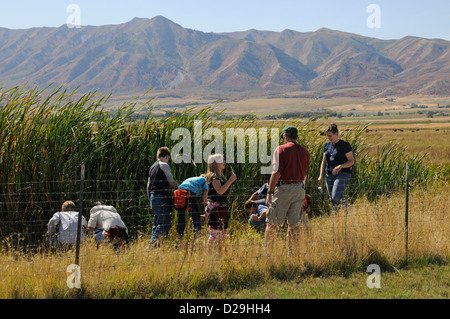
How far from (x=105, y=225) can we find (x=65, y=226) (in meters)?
0.54

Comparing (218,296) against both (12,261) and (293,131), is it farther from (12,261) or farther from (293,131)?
(12,261)

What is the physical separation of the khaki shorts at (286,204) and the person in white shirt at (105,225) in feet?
7.14

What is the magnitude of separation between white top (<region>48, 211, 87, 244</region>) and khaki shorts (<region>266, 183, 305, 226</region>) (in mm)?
2666

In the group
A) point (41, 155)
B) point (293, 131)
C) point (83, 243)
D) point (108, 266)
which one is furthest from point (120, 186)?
point (293, 131)

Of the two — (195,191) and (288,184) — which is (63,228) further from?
(288,184)

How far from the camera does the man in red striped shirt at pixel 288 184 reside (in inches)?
241

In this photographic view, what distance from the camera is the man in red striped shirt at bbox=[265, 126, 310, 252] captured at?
612 centimetres

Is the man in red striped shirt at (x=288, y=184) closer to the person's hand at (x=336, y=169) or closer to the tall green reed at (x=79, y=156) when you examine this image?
the tall green reed at (x=79, y=156)

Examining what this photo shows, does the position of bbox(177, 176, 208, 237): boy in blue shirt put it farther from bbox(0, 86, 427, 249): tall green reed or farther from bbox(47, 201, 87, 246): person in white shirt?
bbox(47, 201, 87, 246): person in white shirt

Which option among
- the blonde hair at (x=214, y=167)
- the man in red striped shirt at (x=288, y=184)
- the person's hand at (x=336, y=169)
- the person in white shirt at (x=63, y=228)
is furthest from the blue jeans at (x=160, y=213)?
the person's hand at (x=336, y=169)

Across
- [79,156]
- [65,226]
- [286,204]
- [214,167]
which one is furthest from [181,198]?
[79,156]

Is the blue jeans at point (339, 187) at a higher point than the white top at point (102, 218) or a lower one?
Result: higher
